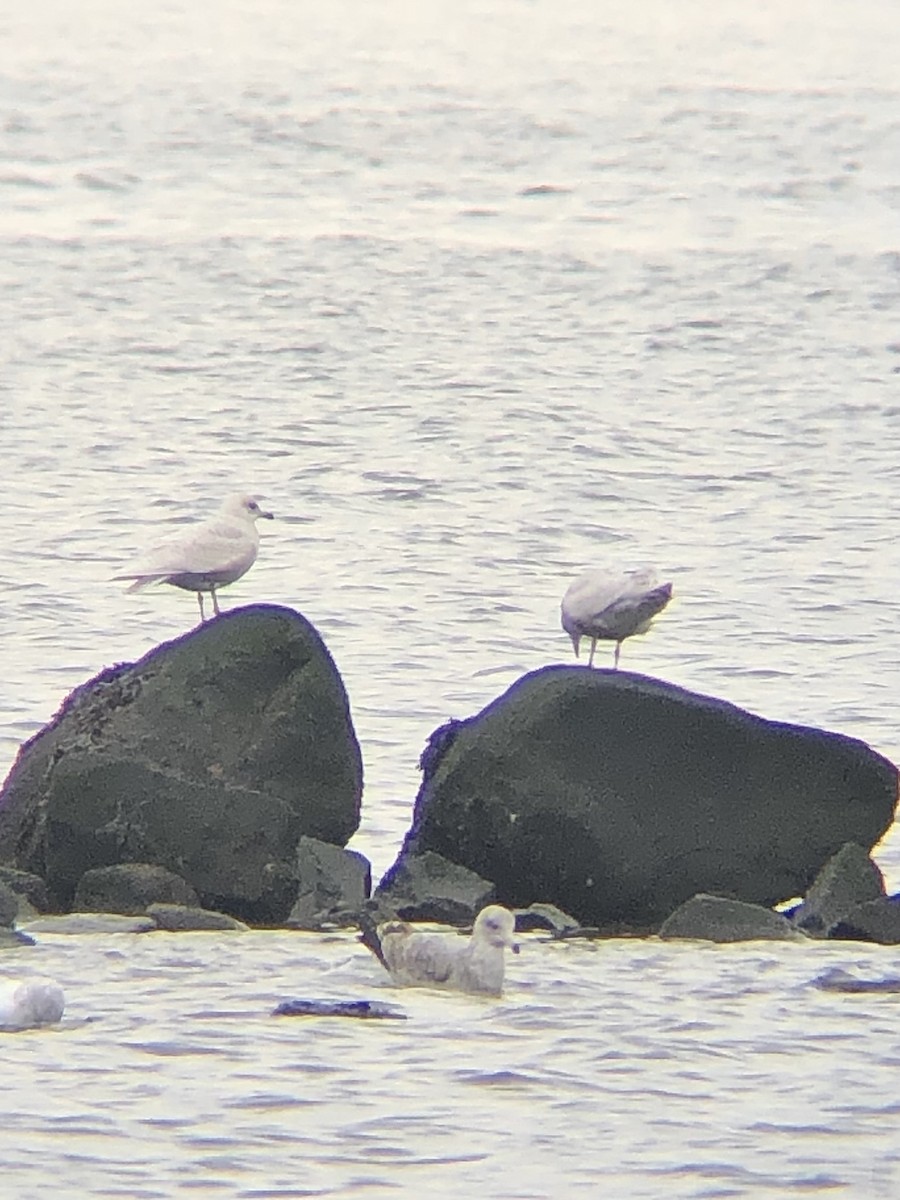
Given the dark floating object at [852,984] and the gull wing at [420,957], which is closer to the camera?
the gull wing at [420,957]

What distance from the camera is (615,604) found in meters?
12.1

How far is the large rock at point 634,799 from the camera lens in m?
10.9

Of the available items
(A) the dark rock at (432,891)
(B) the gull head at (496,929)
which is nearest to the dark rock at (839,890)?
(A) the dark rock at (432,891)

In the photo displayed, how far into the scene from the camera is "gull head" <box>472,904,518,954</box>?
9.53 m

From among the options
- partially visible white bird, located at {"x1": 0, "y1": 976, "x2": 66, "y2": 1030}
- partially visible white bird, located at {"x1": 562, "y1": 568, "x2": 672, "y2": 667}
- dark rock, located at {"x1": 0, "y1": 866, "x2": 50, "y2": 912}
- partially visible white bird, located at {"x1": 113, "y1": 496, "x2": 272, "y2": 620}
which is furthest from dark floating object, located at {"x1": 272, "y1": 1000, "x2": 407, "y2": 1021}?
partially visible white bird, located at {"x1": 113, "y1": 496, "x2": 272, "y2": 620}

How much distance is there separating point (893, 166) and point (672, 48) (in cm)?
1715

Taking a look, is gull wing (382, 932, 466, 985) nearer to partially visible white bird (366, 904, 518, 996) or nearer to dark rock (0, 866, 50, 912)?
partially visible white bird (366, 904, 518, 996)

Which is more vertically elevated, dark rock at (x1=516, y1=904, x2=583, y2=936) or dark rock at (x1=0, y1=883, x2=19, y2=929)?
dark rock at (x1=0, y1=883, x2=19, y2=929)

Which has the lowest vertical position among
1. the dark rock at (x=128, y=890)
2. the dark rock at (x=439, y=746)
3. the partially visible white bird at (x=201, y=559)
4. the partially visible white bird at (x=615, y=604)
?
the dark rock at (x=128, y=890)

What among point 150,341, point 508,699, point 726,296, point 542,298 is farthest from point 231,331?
point 508,699

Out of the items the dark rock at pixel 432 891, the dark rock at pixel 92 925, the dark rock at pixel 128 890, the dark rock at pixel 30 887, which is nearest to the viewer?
the dark rock at pixel 92 925

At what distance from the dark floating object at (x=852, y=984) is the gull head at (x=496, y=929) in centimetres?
113

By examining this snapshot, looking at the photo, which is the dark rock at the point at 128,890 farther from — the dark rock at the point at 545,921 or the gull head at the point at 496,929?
the gull head at the point at 496,929

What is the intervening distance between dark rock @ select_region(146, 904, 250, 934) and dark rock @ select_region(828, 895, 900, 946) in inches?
91.5
